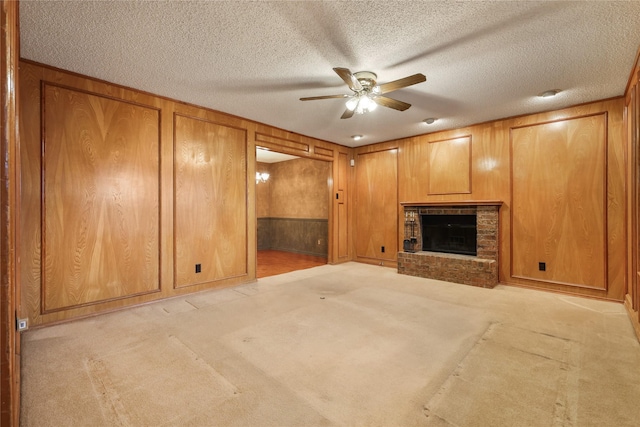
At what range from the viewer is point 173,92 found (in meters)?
3.53

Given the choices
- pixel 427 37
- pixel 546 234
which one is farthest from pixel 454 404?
pixel 546 234

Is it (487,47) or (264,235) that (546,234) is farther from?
(264,235)

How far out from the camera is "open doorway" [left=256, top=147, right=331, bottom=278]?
295 inches

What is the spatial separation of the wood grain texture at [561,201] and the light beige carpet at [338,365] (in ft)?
2.18

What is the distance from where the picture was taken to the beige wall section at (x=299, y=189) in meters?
7.60

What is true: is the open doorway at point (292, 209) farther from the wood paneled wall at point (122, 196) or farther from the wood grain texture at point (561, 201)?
the wood grain texture at point (561, 201)

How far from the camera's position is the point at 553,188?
4.11m

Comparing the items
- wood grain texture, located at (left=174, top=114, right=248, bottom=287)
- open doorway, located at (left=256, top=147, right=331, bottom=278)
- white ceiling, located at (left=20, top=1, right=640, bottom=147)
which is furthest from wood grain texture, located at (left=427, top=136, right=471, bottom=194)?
wood grain texture, located at (left=174, top=114, right=248, bottom=287)

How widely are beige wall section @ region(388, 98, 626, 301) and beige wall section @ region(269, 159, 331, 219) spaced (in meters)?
2.21

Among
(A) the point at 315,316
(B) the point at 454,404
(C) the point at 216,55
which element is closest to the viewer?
(B) the point at 454,404

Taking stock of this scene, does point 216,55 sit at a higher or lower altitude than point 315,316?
higher

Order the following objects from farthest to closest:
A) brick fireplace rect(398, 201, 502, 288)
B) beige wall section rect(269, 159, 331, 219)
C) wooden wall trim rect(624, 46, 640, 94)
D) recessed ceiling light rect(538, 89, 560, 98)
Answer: beige wall section rect(269, 159, 331, 219) → brick fireplace rect(398, 201, 502, 288) → recessed ceiling light rect(538, 89, 560, 98) → wooden wall trim rect(624, 46, 640, 94)

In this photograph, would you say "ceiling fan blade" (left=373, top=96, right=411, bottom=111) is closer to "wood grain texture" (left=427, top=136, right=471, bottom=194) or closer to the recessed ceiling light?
the recessed ceiling light

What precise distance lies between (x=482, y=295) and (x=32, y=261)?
513cm
